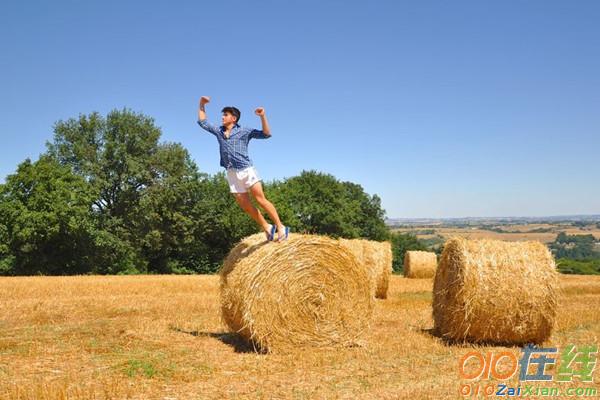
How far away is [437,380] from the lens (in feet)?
19.5

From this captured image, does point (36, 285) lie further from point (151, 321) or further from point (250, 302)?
point (250, 302)

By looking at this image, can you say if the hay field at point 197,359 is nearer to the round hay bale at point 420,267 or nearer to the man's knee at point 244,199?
the man's knee at point 244,199

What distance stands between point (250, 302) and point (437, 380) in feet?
9.32

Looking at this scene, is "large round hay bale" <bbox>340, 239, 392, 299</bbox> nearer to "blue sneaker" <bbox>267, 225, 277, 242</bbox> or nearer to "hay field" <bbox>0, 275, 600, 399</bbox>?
"hay field" <bbox>0, 275, 600, 399</bbox>

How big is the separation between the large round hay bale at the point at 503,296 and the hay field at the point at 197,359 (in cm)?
34

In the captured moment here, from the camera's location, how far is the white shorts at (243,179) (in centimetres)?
791

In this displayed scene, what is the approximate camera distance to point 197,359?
6.90 m

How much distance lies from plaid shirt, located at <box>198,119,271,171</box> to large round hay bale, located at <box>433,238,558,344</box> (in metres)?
3.89

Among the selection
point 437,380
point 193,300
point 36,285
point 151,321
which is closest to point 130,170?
point 36,285

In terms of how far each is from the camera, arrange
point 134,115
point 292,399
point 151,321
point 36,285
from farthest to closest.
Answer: point 134,115 → point 36,285 → point 151,321 → point 292,399

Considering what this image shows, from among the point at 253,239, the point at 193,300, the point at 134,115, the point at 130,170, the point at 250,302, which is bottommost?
the point at 193,300

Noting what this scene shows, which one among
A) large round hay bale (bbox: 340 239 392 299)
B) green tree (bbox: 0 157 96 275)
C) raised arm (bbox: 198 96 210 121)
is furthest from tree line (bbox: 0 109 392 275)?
raised arm (bbox: 198 96 210 121)

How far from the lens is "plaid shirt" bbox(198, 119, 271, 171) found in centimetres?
794

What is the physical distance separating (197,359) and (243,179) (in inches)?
104
